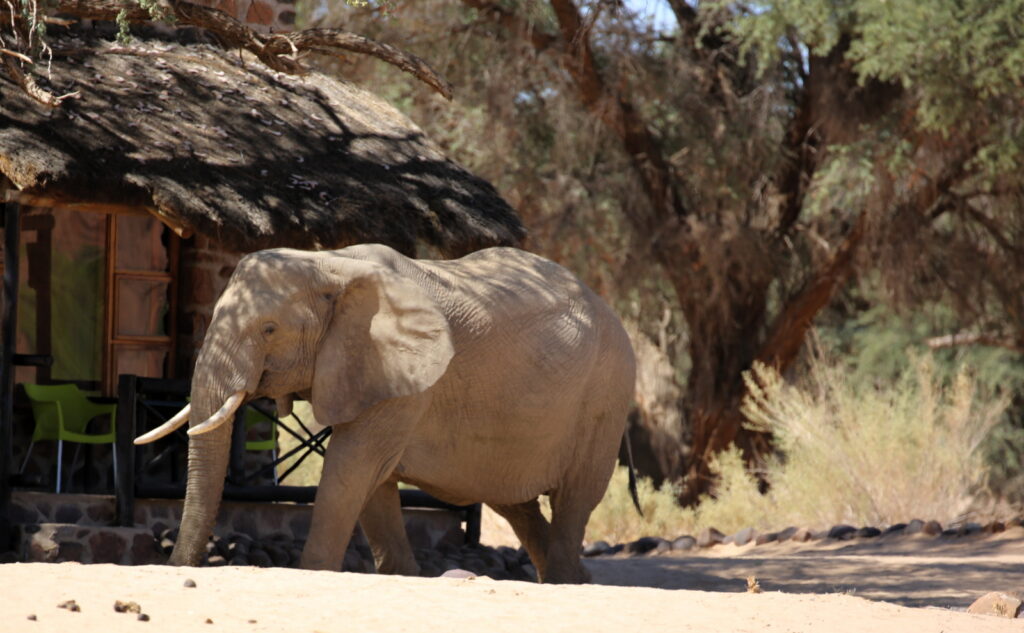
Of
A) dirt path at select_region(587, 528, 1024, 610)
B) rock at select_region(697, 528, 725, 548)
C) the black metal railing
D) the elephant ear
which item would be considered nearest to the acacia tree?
rock at select_region(697, 528, 725, 548)

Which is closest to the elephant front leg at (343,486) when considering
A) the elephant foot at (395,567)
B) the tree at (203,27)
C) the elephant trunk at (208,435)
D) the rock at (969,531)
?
the elephant trunk at (208,435)

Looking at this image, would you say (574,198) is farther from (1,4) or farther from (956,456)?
(1,4)

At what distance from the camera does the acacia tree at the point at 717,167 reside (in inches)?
691

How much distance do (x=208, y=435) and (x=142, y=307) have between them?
3.99 metres

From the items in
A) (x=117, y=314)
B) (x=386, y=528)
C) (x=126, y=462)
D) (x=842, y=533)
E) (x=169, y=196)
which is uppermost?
(x=169, y=196)

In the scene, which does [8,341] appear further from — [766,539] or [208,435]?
[766,539]

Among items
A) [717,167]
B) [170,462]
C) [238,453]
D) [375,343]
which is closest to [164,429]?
[375,343]

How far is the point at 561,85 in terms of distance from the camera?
18.8 meters

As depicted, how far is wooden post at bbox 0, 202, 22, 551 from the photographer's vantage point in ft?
30.5

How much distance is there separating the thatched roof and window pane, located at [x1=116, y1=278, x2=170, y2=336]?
4.91 feet

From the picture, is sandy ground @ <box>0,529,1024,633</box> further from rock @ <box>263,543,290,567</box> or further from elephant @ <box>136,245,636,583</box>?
rock @ <box>263,543,290,567</box>

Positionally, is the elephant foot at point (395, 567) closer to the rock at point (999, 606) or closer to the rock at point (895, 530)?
the rock at point (999, 606)

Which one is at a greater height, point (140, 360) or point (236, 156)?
point (236, 156)

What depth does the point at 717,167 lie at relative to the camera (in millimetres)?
18219
